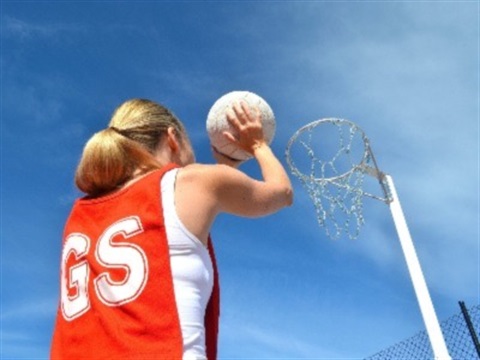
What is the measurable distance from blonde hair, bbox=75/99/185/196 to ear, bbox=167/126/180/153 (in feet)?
0.04

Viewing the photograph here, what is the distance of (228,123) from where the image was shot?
262 cm

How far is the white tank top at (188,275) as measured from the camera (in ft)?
5.36

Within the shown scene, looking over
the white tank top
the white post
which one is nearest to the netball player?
the white tank top

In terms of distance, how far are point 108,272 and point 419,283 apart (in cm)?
679

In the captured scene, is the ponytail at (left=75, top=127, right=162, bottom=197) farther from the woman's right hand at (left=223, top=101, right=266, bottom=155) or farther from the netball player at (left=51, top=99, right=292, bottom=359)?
the woman's right hand at (left=223, top=101, right=266, bottom=155)

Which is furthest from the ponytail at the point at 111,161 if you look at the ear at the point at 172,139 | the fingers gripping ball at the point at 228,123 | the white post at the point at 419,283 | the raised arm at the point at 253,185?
the white post at the point at 419,283

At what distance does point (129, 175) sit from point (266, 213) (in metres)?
0.48

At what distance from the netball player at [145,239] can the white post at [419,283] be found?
605cm

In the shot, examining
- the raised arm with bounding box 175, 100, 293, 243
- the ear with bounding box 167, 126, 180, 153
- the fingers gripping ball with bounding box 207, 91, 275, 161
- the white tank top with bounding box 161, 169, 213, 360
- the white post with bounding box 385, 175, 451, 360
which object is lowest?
the white tank top with bounding box 161, 169, 213, 360

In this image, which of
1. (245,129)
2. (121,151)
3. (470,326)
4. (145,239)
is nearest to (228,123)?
(245,129)

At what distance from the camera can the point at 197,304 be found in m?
1.70

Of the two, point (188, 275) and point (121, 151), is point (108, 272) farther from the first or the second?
point (121, 151)

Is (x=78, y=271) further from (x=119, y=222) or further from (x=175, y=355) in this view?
(x=175, y=355)

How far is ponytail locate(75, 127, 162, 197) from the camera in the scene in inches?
77.7
